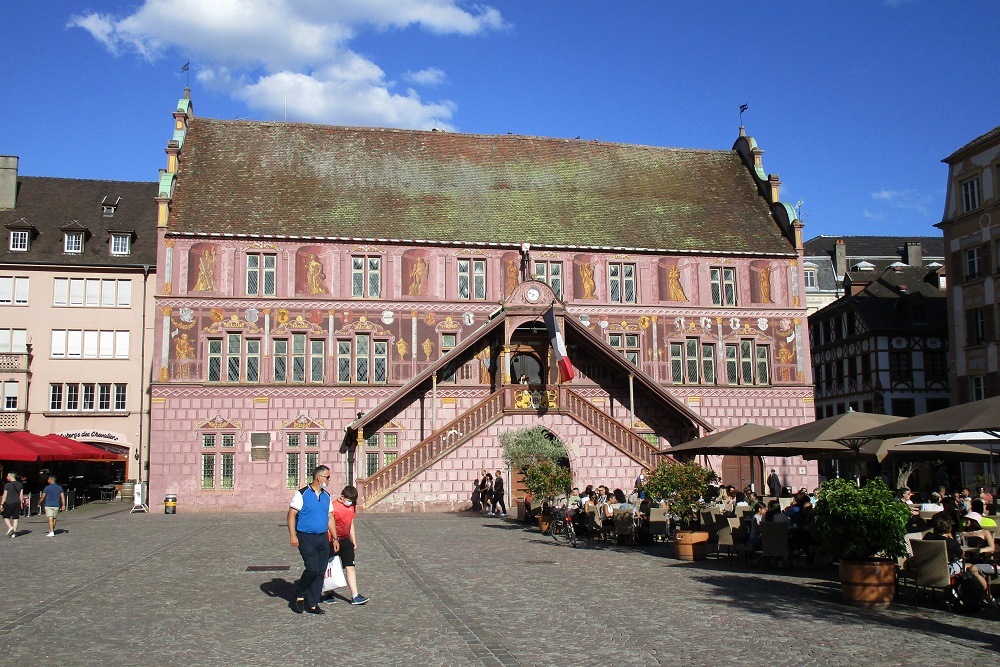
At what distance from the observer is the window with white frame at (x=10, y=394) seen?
4444 cm

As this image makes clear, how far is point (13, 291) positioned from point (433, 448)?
23.0 metres

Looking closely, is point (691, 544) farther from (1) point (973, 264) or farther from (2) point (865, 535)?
(1) point (973, 264)

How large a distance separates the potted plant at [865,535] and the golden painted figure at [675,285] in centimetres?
2689

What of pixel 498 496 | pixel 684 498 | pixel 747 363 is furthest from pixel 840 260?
pixel 684 498

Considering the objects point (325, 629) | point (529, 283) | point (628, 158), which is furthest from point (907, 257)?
point (325, 629)

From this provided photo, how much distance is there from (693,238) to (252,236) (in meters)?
17.6

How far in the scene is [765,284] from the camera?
41312 millimetres

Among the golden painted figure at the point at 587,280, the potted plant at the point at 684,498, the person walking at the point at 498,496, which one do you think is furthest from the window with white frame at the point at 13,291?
the potted plant at the point at 684,498

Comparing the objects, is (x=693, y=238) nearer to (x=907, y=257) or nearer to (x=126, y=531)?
(x=126, y=531)

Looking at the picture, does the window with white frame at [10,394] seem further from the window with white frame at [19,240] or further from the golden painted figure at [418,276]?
the golden painted figure at [418,276]

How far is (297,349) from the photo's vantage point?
124 ft

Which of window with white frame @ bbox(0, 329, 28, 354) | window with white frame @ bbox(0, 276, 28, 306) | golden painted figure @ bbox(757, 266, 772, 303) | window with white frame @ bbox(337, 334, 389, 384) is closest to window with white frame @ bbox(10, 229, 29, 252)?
window with white frame @ bbox(0, 276, 28, 306)

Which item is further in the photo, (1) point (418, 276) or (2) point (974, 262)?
(2) point (974, 262)

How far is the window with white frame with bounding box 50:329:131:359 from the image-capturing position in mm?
45688
